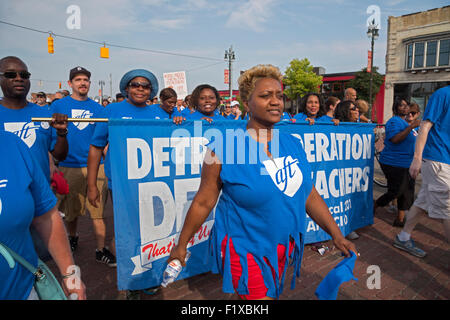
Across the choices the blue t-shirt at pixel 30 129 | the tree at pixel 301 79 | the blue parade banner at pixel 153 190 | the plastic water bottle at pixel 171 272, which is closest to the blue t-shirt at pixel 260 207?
the plastic water bottle at pixel 171 272

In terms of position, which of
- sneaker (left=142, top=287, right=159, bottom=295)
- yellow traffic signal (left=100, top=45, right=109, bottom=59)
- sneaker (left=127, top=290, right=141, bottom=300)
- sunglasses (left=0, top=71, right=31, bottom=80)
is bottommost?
sneaker (left=142, top=287, right=159, bottom=295)

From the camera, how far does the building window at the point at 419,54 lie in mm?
26278

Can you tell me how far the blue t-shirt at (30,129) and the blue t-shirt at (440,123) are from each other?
3.93 meters

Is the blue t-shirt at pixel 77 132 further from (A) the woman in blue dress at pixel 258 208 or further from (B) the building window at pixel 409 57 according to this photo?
(B) the building window at pixel 409 57

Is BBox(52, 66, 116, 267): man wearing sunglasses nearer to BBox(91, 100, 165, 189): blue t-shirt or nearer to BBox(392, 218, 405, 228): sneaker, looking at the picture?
BBox(91, 100, 165, 189): blue t-shirt

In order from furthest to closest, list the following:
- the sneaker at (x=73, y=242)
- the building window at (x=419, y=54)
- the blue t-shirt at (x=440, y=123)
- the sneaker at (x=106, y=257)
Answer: the building window at (x=419, y=54) < the sneaker at (x=73, y=242) < the sneaker at (x=106, y=257) < the blue t-shirt at (x=440, y=123)

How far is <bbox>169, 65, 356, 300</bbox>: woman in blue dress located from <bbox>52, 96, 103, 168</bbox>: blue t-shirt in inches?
100

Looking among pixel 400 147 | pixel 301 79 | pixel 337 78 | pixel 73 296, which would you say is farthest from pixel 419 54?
pixel 73 296

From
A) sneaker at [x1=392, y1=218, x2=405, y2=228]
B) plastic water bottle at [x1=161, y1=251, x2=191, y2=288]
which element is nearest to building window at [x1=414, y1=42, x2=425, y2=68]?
sneaker at [x1=392, y1=218, x2=405, y2=228]

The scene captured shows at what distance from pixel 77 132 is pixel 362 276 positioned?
3.75 meters

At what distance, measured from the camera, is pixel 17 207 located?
121 cm

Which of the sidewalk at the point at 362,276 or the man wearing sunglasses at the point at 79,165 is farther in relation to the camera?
the man wearing sunglasses at the point at 79,165

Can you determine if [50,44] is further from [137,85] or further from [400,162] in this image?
[400,162]

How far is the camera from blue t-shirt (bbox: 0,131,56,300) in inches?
46.8
